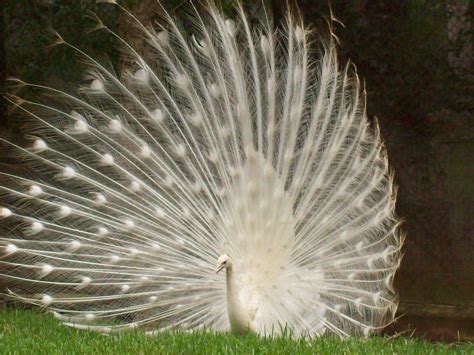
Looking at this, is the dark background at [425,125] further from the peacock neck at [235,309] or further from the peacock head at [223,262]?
the peacock head at [223,262]

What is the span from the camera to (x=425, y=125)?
7887 mm

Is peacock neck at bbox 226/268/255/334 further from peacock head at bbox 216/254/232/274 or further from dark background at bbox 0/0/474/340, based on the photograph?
dark background at bbox 0/0/474/340

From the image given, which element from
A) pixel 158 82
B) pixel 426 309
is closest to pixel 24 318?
pixel 158 82

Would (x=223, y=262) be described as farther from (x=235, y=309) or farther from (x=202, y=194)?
(x=202, y=194)

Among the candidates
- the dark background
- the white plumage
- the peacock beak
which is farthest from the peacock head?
the dark background

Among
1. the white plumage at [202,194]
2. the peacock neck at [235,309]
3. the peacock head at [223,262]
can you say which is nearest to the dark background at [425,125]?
the white plumage at [202,194]

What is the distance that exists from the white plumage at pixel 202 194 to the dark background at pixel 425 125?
5.76ft

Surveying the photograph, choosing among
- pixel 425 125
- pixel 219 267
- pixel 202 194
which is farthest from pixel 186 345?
pixel 425 125

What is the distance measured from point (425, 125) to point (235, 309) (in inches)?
128

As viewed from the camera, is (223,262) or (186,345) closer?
(186,345)

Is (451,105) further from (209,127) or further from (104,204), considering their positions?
(104,204)

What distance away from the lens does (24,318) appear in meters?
6.92

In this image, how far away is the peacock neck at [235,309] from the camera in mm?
5305

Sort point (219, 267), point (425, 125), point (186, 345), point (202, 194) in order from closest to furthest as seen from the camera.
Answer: point (186, 345), point (219, 267), point (202, 194), point (425, 125)
